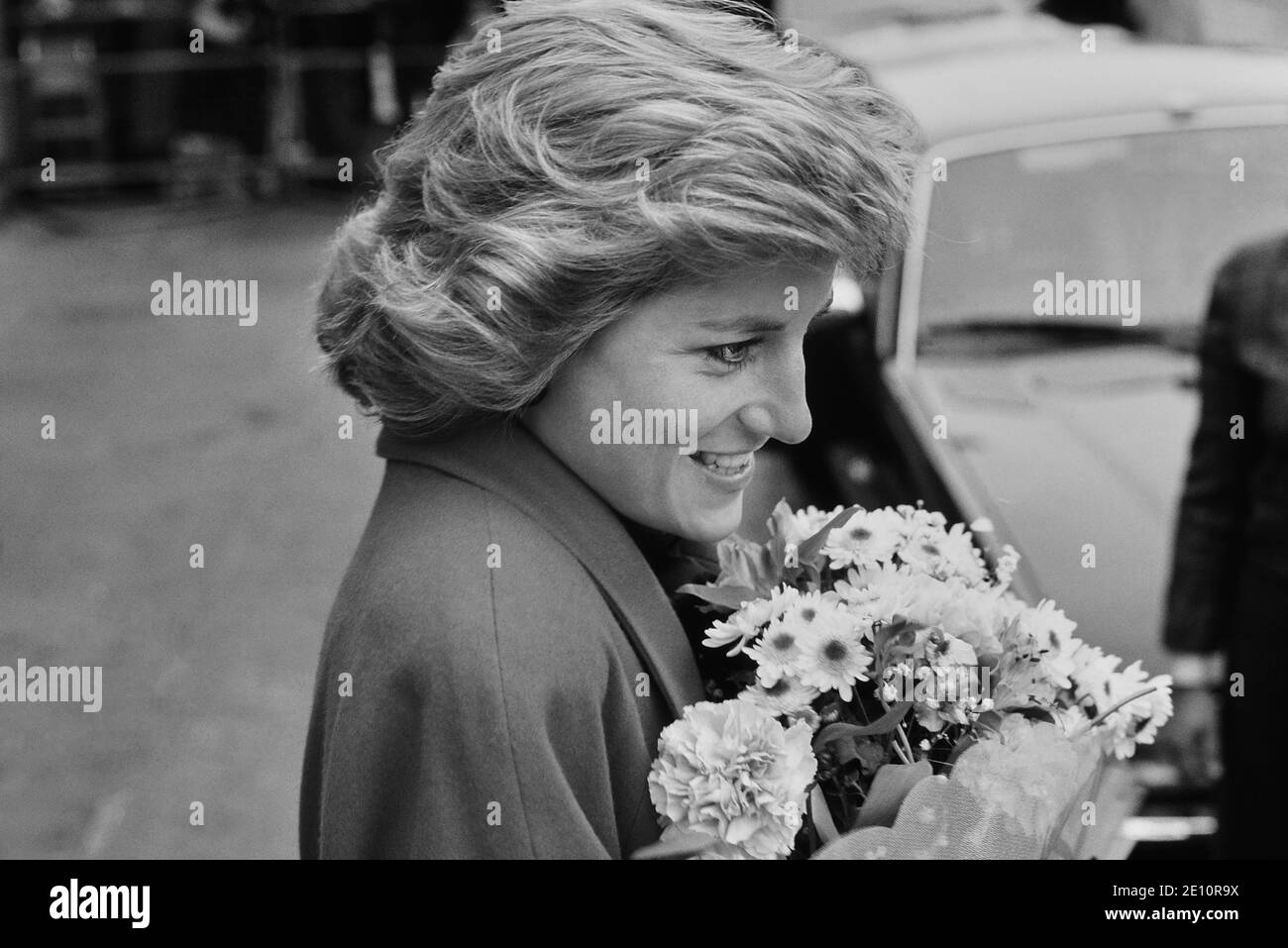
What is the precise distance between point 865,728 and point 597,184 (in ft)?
1.83

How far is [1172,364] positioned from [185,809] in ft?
8.89

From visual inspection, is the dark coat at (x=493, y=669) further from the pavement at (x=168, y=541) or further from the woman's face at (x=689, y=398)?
the pavement at (x=168, y=541)

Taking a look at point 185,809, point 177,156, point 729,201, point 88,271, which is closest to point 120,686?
point 185,809

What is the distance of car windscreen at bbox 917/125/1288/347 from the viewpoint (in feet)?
12.2

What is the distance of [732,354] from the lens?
1488 millimetres

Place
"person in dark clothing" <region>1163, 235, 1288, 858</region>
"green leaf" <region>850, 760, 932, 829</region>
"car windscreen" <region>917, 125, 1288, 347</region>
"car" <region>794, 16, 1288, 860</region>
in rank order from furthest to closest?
"car windscreen" <region>917, 125, 1288, 347</region>, "car" <region>794, 16, 1288, 860</region>, "person in dark clothing" <region>1163, 235, 1288, 858</region>, "green leaf" <region>850, 760, 932, 829</region>

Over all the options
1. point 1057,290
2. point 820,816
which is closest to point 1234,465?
point 1057,290

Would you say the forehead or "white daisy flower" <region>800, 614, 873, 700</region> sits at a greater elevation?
the forehead

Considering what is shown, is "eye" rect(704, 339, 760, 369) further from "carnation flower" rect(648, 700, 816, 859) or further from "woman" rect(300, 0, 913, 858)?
"carnation flower" rect(648, 700, 816, 859)

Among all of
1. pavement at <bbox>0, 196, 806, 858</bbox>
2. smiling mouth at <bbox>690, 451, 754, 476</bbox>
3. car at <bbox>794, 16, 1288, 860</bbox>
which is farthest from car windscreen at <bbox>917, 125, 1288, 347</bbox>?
smiling mouth at <bbox>690, 451, 754, 476</bbox>

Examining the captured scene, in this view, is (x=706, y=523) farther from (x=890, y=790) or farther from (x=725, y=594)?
(x=890, y=790)

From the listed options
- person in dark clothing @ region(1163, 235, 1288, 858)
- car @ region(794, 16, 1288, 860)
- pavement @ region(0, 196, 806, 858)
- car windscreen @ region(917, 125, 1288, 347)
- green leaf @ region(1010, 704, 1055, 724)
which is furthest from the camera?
pavement @ region(0, 196, 806, 858)
